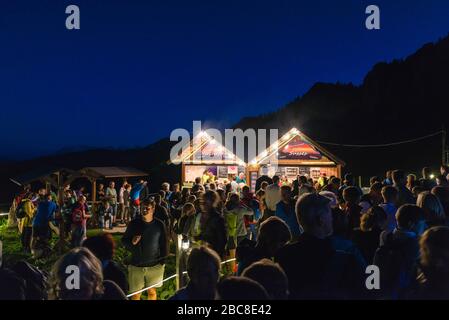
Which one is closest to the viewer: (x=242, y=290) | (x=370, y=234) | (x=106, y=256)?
(x=242, y=290)

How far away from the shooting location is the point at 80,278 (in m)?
2.54

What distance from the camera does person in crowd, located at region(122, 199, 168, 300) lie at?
540 cm

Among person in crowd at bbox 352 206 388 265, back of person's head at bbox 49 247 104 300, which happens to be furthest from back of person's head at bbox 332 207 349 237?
back of person's head at bbox 49 247 104 300

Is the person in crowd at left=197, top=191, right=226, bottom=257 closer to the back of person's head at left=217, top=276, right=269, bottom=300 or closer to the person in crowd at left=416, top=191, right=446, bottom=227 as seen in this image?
the person in crowd at left=416, top=191, right=446, bottom=227

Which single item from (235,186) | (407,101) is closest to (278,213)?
(235,186)

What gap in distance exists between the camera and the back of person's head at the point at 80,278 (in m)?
2.52

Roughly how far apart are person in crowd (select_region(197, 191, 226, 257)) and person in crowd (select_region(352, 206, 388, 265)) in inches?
84.7

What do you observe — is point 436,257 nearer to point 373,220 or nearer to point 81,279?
point 373,220

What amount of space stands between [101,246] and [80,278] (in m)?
1.25

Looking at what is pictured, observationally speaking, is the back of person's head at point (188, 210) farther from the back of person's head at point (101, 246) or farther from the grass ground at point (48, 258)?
the back of person's head at point (101, 246)

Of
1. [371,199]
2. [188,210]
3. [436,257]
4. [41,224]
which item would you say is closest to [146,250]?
[188,210]
